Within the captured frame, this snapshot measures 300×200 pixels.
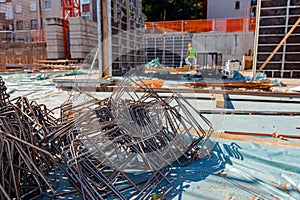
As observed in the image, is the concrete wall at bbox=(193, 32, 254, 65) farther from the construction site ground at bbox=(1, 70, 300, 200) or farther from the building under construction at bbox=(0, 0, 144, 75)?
the construction site ground at bbox=(1, 70, 300, 200)

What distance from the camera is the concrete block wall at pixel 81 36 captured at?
10.6 metres

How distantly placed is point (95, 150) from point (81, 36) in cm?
1002

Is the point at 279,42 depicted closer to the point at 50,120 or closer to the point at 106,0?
the point at 106,0

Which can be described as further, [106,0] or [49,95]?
[106,0]

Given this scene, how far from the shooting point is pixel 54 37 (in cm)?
1191

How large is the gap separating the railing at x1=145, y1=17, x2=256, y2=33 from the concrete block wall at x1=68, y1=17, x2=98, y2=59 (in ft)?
24.9

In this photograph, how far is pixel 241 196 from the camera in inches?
60.6

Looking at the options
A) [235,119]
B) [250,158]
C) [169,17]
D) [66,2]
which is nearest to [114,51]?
[235,119]

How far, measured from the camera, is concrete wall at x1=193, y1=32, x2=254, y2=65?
1509 cm

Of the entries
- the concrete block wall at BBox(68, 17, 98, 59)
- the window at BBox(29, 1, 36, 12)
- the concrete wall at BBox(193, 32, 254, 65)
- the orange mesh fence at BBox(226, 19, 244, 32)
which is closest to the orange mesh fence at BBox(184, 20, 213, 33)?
the orange mesh fence at BBox(226, 19, 244, 32)

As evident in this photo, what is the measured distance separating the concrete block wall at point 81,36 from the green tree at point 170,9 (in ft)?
47.7

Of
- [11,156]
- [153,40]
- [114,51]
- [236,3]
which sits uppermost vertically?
[236,3]

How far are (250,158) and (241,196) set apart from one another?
573 mm

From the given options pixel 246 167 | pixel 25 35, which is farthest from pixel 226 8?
pixel 246 167
